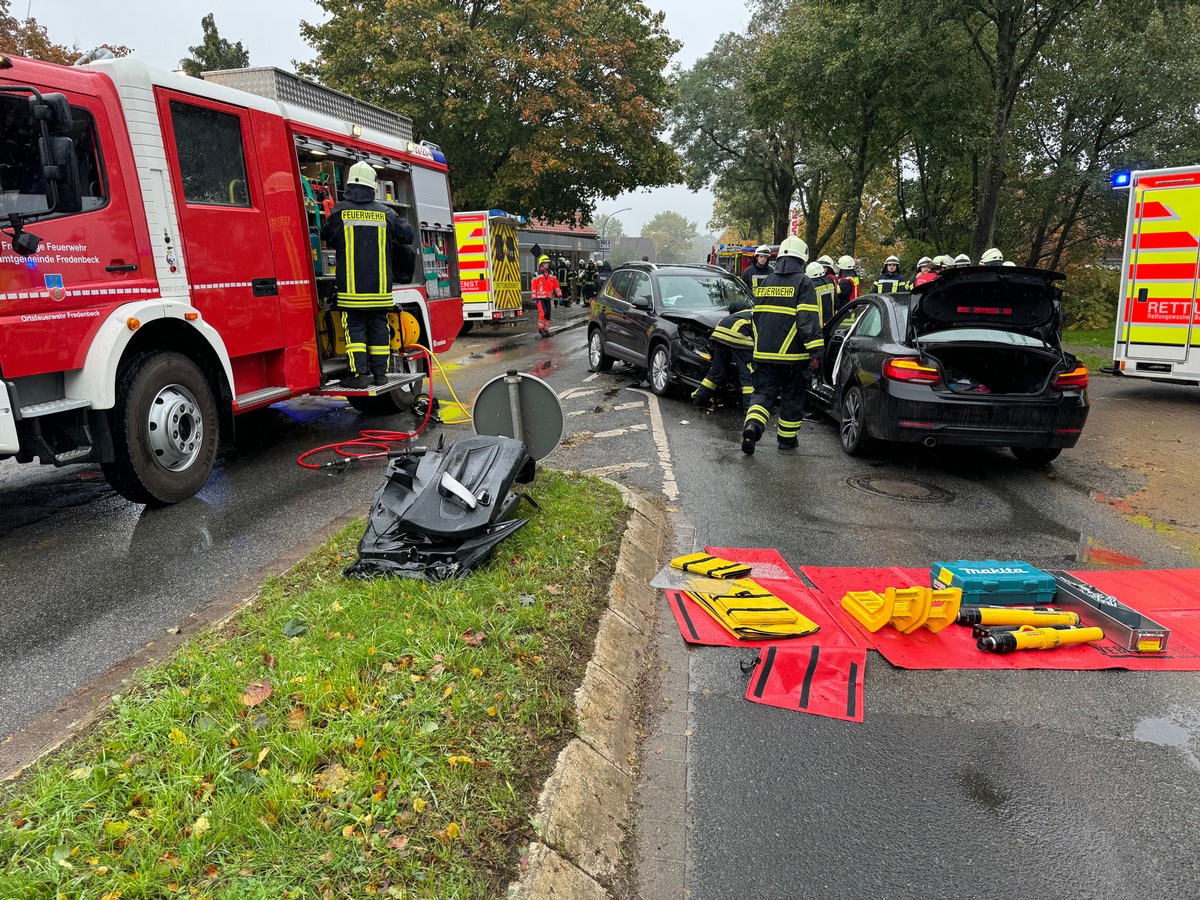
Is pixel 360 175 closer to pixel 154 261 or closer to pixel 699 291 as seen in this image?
pixel 154 261

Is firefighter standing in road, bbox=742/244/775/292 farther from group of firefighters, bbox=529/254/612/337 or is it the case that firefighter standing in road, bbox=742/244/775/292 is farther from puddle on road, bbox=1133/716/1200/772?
puddle on road, bbox=1133/716/1200/772

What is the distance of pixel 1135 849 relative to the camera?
8.42 ft

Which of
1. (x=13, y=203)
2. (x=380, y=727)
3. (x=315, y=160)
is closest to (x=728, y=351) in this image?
(x=315, y=160)

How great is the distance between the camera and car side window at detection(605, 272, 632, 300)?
40.4 ft

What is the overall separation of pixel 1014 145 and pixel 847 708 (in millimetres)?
25299

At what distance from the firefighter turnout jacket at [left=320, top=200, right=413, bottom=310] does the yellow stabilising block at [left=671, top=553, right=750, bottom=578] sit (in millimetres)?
4395

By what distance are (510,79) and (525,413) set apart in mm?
21757

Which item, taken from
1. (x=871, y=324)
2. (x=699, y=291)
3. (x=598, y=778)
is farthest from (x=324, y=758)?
(x=699, y=291)

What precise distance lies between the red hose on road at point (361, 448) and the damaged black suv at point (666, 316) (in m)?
3.58

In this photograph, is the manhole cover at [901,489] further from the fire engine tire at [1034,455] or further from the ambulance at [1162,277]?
the ambulance at [1162,277]

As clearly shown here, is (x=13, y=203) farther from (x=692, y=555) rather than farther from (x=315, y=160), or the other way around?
(x=692, y=555)

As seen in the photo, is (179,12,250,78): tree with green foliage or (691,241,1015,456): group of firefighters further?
(179,12,250,78): tree with green foliage

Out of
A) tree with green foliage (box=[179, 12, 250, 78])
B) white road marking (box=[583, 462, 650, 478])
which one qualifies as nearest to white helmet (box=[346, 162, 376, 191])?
white road marking (box=[583, 462, 650, 478])

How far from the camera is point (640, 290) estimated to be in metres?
11.6
